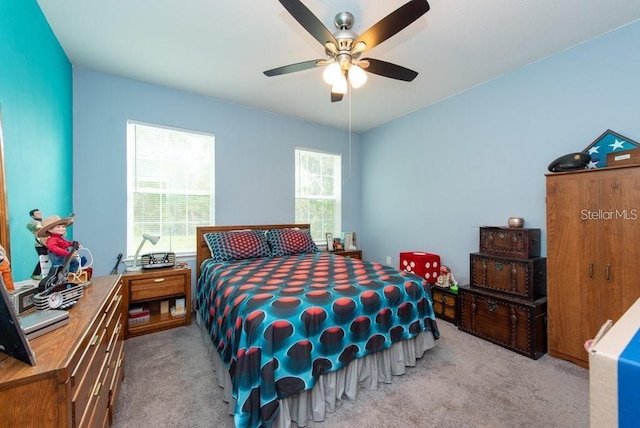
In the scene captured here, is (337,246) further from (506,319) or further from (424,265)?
(506,319)

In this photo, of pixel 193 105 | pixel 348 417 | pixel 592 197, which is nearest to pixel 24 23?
pixel 193 105

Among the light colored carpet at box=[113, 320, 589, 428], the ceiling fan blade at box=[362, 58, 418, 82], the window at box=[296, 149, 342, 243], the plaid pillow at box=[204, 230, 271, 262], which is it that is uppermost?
the ceiling fan blade at box=[362, 58, 418, 82]

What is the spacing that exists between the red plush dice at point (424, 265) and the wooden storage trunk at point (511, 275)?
0.54 m

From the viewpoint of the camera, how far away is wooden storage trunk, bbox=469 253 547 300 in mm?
2428

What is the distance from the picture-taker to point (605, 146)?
2.21 m

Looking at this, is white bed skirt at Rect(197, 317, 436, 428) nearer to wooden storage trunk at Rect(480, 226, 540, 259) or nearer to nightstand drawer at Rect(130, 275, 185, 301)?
nightstand drawer at Rect(130, 275, 185, 301)

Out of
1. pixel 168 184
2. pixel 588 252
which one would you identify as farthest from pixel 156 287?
pixel 588 252

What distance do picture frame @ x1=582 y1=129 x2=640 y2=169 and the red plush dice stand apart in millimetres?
1696

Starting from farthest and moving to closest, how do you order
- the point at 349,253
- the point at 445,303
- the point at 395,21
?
the point at 349,253 → the point at 445,303 → the point at 395,21

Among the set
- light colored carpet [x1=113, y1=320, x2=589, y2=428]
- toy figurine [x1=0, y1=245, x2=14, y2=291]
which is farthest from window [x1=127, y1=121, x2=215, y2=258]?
toy figurine [x1=0, y1=245, x2=14, y2=291]

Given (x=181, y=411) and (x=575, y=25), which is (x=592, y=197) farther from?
(x=181, y=411)

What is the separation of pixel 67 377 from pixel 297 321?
39.5 inches

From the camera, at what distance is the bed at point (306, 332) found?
4.84ft

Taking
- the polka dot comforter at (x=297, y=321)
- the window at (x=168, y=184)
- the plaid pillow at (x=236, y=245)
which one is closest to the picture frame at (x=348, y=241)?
the plaid pillow at (x=236, y=245)
